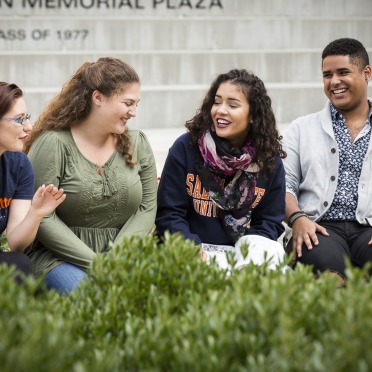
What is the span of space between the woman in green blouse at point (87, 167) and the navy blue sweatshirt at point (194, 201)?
181 millimetres

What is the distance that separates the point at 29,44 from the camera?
11.5 metres

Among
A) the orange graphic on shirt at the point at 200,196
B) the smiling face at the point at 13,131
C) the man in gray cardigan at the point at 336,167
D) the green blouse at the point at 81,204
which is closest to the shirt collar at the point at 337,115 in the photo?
the man in gray cardigan at the point at 336,167

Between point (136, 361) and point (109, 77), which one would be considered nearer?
point (136, 361)

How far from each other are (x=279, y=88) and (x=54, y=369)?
906 cm

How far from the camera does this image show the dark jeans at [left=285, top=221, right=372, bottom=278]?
15.5 ft

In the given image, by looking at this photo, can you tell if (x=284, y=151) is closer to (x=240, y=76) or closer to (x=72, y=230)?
(x=240, y=76)

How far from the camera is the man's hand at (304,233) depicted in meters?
4.84

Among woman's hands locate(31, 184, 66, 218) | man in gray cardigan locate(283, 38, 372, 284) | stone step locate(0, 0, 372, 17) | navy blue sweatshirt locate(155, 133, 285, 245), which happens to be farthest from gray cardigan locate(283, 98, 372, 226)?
stone step locate(0, 0, 372, 17)

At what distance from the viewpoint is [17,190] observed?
429 centimetres

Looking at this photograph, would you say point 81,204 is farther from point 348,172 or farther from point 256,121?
point 348,172

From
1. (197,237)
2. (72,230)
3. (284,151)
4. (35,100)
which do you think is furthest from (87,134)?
(35,100)

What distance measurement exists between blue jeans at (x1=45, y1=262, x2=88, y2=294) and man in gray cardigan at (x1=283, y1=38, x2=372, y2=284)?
4.42 ft

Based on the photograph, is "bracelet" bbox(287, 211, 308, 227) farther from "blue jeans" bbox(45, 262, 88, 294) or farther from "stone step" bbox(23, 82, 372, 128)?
"stone step" bbox(23, 82, 372, 128)

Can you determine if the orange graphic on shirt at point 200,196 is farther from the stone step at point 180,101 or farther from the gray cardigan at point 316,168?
the stone step at point 180,101
